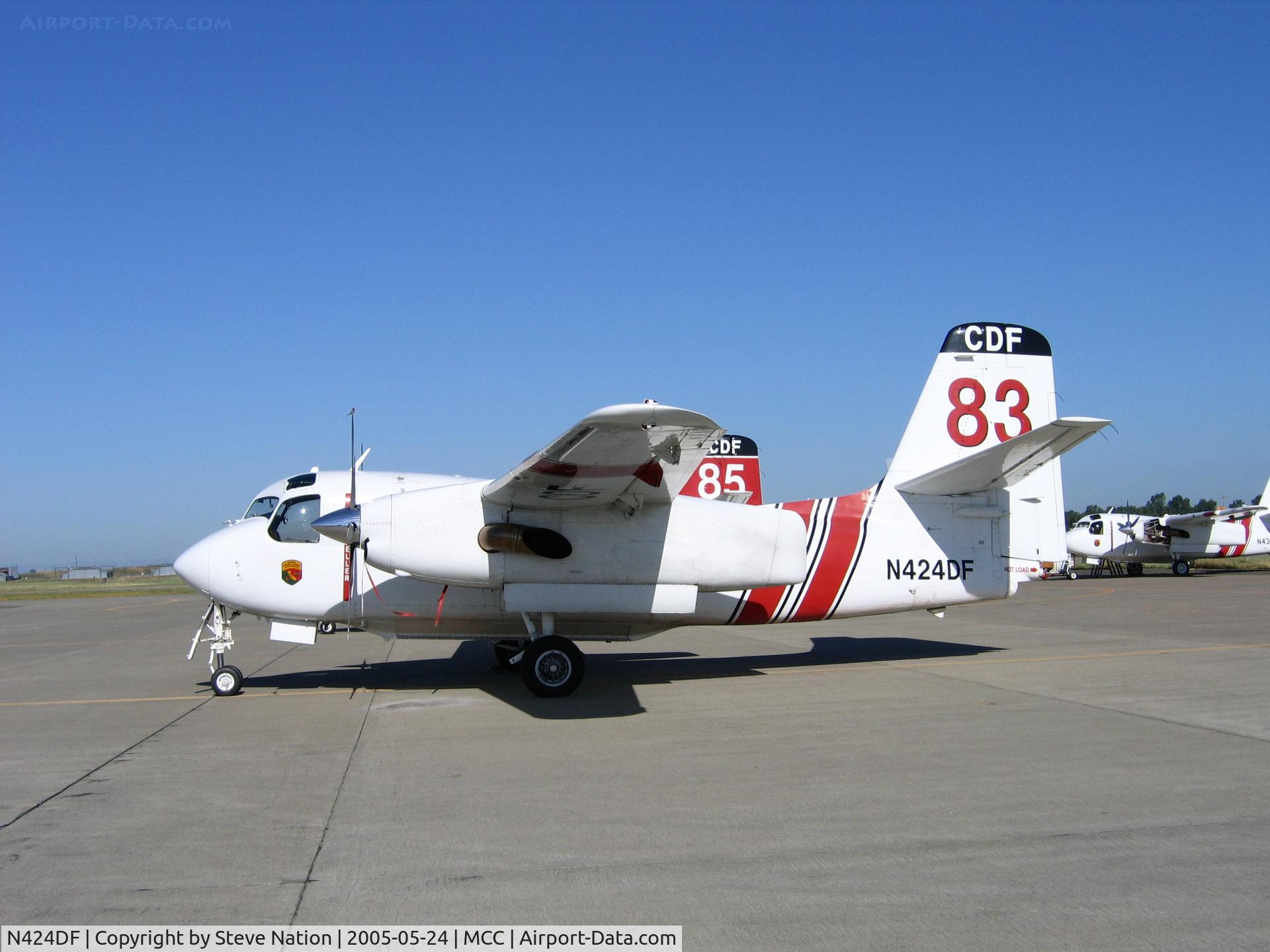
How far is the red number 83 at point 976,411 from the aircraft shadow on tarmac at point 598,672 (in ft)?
10.4

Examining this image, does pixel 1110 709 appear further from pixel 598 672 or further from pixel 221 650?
pixel 221 650

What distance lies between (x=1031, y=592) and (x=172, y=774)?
28985 millimetres

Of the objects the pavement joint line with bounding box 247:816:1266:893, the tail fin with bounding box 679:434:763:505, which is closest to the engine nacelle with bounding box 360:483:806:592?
the pavement joint line with bounding box 247:816:1266:893

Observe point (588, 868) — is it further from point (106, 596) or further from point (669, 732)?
point (106, 596)

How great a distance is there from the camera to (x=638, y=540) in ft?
34.6

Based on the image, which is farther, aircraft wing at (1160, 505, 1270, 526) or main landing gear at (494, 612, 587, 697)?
aircraft wing at (1160, 505, 1270, 526)

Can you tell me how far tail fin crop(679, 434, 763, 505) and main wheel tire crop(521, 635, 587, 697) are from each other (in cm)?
1191

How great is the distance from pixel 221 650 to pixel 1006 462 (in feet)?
32.2

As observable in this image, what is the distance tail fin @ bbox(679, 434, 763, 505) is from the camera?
21984mm

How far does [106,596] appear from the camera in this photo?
43188 millimetres

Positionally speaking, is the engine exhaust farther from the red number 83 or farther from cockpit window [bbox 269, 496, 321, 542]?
the red number 83

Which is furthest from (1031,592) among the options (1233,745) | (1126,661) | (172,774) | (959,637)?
(172,774)

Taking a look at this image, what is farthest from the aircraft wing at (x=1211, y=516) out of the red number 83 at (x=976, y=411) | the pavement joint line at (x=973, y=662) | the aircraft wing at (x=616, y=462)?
the aircraft wing at (x=616, y=462)
